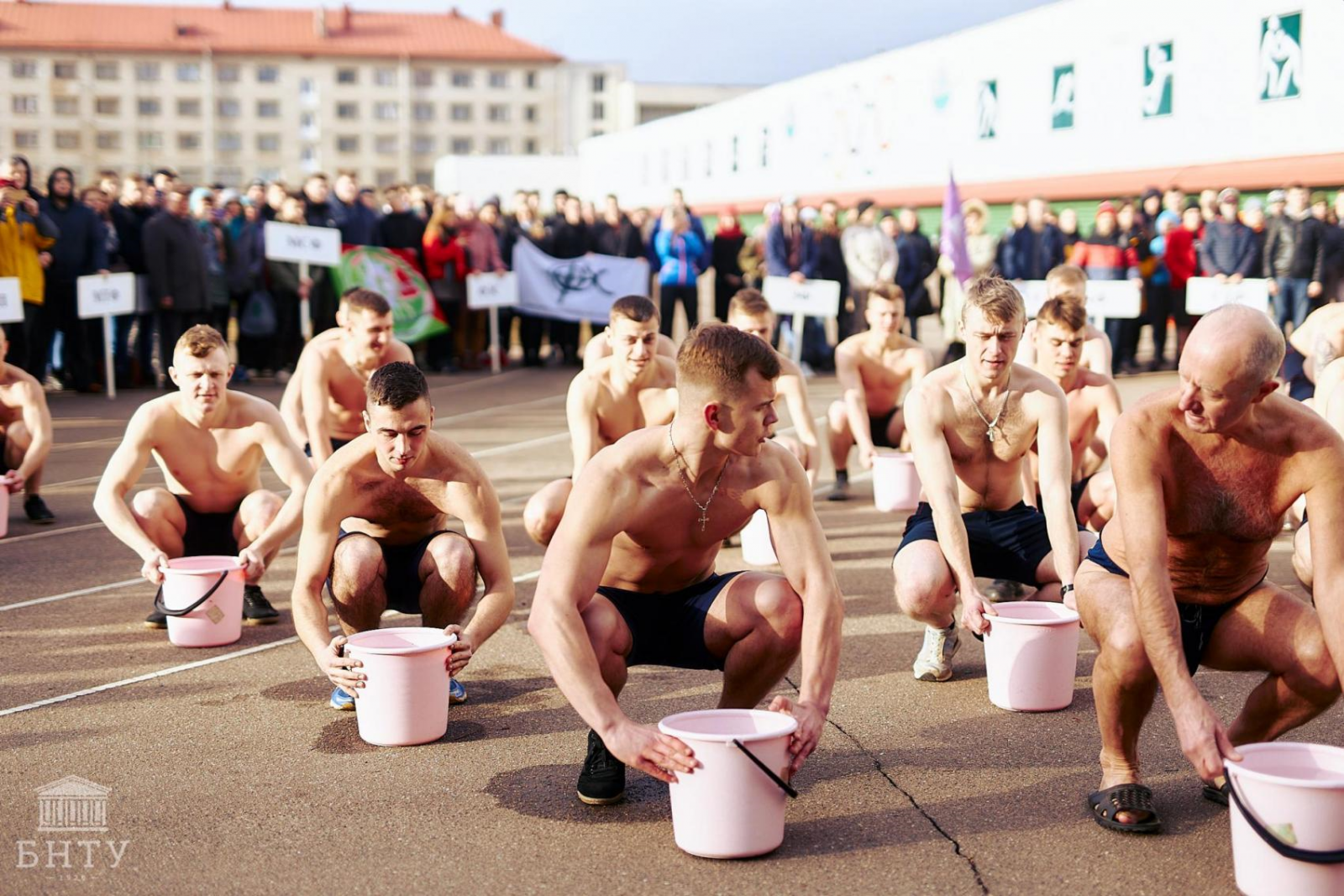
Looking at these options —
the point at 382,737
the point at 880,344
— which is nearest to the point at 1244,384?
the point at 382,737

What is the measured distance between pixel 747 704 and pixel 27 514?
6.22 m

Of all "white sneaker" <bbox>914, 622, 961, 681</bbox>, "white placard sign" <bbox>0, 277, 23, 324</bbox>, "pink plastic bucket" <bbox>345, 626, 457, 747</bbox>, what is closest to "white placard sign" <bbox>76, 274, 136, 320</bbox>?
"white placard sign" <bbox>0, 277, 23, 324</bbox>

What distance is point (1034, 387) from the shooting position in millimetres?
5961

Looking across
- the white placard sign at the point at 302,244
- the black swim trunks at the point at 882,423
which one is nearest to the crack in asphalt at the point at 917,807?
the black swim trunks at the point at 882,423

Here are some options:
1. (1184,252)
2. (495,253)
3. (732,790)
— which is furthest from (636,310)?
(1184,252)

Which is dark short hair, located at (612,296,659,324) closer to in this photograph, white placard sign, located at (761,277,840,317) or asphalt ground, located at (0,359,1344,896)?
asphalt ground, located at (0,359,1344,896)

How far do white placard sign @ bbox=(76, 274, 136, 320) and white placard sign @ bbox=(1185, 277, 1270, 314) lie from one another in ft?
38.3

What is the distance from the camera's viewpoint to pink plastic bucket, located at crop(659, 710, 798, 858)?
3635mm

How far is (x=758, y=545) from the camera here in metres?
7.62

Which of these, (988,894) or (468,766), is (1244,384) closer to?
(988,894)

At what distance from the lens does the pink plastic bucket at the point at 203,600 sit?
19.4ft

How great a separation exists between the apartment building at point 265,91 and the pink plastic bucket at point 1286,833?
9431cm

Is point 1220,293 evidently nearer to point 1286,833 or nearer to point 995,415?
point 995,415

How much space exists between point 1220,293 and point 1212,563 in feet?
41.5
